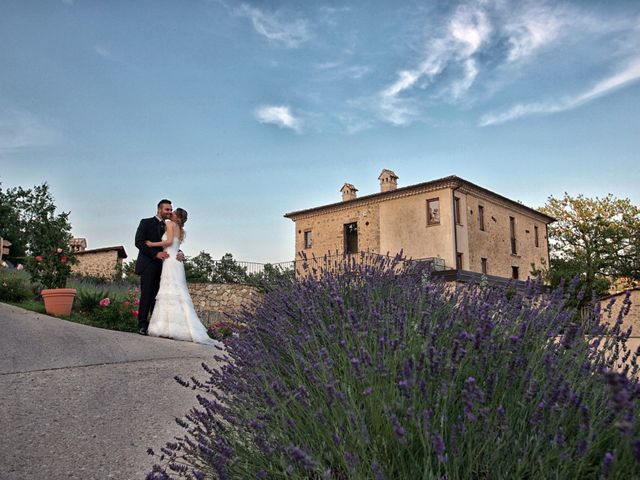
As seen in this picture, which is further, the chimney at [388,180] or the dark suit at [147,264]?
the chimney at [388,180]

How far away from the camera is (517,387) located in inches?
70.8

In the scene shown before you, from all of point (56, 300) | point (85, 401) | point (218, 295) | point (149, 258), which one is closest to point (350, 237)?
→ point (218, 295)

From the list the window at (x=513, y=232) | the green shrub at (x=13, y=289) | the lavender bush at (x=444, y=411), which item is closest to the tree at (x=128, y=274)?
the green shrub at (x=13, y=289)

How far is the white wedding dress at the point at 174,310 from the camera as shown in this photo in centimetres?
745

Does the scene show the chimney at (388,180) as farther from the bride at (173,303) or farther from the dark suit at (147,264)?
the dark suit at (147,264)

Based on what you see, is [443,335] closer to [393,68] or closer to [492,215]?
[393,68]

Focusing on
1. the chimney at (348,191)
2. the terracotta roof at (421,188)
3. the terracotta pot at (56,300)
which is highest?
the chimney at (348,191)

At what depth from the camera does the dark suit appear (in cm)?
764

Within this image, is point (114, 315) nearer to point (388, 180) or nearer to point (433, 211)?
point (433, 211)

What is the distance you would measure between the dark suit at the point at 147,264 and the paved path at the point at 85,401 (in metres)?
1.47

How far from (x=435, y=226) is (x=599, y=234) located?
1385cm

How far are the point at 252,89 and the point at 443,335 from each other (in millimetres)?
6062

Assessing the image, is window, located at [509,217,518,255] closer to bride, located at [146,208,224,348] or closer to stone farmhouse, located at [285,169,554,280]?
stone farmhouse, located at [285,169,554,280]

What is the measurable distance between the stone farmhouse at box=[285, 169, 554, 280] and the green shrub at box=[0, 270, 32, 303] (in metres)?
11.4
